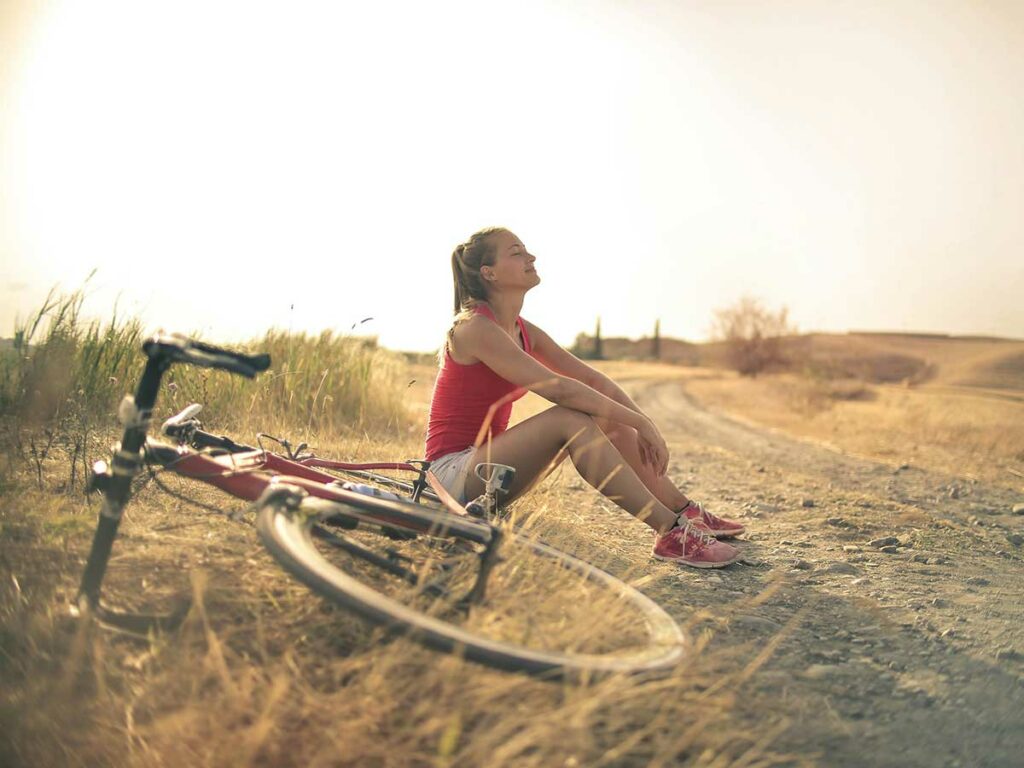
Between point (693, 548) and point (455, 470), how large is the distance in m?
1.22

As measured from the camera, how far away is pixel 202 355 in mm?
2324

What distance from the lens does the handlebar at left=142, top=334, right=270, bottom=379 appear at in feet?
7.47

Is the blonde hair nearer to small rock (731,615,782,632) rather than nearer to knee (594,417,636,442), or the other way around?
knee (594,417,636,442)

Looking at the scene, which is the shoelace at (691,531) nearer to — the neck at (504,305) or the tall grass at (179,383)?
the neck at (504,305)

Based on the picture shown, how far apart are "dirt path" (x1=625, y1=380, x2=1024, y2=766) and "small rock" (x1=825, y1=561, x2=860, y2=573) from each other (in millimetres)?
13

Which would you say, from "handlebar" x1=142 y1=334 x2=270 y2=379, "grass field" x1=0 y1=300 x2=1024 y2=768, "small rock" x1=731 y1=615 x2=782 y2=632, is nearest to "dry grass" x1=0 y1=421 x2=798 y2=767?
"grass field" x1=0 y1=300 x2=1024 y2=768

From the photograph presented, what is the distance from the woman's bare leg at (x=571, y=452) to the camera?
359 cm

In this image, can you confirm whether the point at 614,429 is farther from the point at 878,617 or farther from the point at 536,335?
the point at 878,617

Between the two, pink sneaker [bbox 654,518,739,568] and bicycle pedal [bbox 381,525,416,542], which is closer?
bicycle pedal [bbox 381,525,416,542]

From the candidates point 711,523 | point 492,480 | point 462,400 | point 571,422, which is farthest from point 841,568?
point 462,400

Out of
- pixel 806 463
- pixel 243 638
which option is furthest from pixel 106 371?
pixel 806 463

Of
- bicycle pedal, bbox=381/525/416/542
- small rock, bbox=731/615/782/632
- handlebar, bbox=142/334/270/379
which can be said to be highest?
handlebar, bbox=142/334/270/379

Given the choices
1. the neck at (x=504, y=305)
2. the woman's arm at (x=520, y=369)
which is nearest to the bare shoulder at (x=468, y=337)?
the woman's arm at (x=520, y=369)

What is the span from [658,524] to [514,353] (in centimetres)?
111
